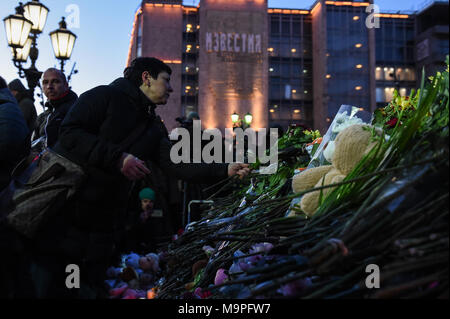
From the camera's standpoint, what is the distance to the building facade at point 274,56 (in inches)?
1378

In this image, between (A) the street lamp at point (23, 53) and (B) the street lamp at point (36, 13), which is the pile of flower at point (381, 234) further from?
(B) the street lamp at point (36, 13)

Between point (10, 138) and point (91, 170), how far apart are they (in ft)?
1.61

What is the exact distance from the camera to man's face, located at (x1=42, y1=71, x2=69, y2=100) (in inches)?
133

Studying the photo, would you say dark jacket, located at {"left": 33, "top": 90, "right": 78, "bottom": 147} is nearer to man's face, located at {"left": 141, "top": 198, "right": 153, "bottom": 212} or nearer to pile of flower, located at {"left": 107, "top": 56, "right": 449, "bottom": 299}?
pile of flower, located at {"left": 107, "top": 56, "right": 449, "bottom": 299}

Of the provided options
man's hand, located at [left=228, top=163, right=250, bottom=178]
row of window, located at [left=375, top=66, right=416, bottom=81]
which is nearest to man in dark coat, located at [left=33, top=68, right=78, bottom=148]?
man's hand, located at [left=228, top=163, right=250, bottom=178]

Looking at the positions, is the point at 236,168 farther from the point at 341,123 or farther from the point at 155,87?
the point at 341,123

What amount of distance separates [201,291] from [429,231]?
88cm

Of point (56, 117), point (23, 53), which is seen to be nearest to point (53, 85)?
point (56, 117)

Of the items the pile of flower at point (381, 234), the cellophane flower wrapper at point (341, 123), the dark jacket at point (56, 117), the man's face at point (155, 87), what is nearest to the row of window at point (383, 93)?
the dark jacket at point (56, 117)

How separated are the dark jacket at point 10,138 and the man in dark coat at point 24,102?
2705 millimetres

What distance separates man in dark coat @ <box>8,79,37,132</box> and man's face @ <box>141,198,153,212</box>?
1938 mm

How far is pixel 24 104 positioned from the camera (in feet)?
15.4

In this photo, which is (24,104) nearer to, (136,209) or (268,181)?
(136,209)

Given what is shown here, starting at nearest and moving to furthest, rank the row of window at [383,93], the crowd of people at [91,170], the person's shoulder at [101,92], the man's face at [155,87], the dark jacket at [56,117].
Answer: the crowd of people at [91,170] < the person's shoulder at [101,92] < the man's face at [155,87] < the dark jacket at [56,117] < the row of window at [383,93]
